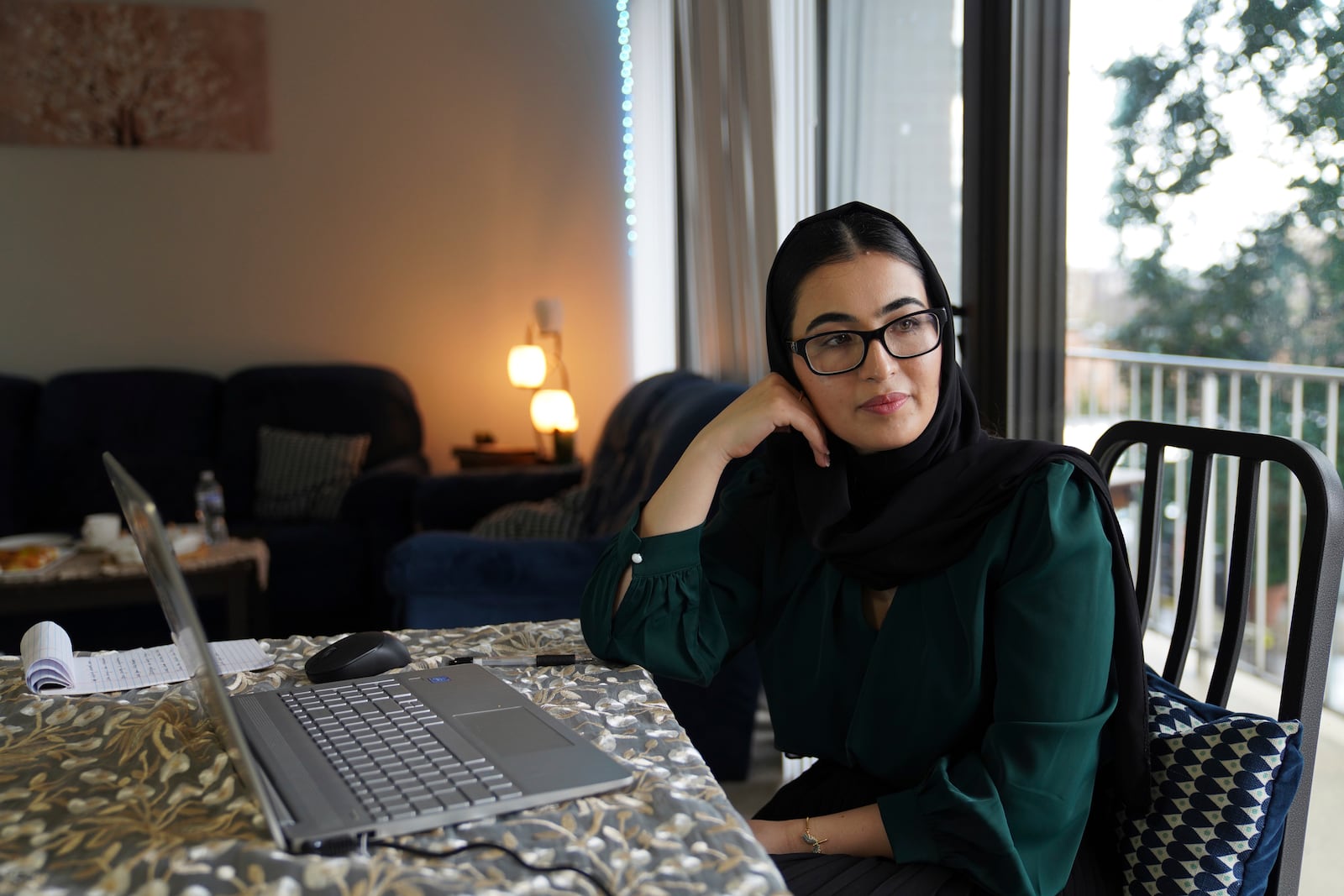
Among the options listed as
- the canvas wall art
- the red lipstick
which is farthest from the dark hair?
the canvas wall art

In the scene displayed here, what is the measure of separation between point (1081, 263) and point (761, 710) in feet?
5.70

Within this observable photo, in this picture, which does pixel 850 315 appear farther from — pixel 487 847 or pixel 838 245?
pixel 487 847

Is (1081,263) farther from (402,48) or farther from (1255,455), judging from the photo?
(402,48)

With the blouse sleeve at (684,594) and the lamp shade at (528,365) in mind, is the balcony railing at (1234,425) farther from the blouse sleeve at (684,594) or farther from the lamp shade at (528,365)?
the lamp shade at (528,365)

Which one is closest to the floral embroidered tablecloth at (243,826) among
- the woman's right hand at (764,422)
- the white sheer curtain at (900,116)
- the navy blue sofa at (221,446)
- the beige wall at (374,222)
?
the woman's right hand at (764,422)

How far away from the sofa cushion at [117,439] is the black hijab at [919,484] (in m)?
3.48

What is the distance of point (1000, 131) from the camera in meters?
1.91

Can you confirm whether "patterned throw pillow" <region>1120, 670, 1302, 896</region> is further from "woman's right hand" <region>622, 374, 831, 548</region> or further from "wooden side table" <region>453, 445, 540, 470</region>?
"wooden side table" <region>453, 445, 540, 470</region>

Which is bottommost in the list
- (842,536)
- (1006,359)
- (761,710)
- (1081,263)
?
(761,710)

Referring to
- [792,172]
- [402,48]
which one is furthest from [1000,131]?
[402,48]

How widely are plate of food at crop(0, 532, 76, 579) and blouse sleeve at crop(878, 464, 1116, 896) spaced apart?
8.46 feet

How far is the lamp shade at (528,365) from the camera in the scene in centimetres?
448

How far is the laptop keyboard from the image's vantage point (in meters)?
0.81

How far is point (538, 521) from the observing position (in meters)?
3.45
